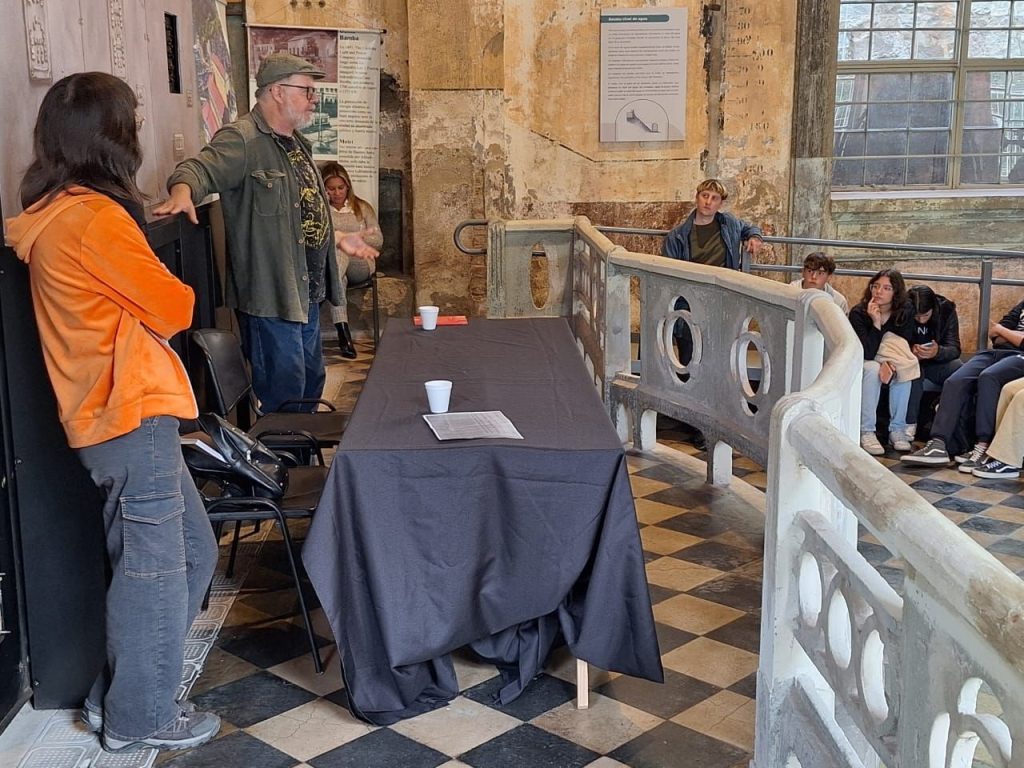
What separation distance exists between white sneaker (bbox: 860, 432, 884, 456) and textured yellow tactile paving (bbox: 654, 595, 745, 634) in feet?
8.38

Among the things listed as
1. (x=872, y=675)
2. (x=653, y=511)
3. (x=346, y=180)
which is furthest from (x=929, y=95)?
(x=872, y=675)

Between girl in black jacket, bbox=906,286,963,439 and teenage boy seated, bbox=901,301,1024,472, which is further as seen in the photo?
girl in black jacket, bbox=906,286,963,439

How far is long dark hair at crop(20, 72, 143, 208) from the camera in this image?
2.92 meters

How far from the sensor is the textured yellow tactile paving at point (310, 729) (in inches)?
130

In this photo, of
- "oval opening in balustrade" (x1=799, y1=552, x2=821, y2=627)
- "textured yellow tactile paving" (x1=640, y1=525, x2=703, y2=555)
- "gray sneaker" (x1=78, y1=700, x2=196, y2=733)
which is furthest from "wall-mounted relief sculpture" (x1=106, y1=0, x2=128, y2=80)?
"oval opening in balustrade" (x1=799, y1=552, x2=821, y2=627)

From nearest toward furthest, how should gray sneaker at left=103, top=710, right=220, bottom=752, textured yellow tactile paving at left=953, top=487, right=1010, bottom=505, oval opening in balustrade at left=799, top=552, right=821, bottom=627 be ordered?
oval opening in balustrade at left=799, top=552, right=821, bottom=627 → gray sneaker at left=103, top=710, right=220, bottom=752 → textured yellow tactile paving at left=953, top=487, right=1010, bottom=505

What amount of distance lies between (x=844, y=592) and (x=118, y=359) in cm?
176

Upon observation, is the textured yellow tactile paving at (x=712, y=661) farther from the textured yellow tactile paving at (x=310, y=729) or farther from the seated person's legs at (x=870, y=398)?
the seated person's legs at (x=870, y=398)

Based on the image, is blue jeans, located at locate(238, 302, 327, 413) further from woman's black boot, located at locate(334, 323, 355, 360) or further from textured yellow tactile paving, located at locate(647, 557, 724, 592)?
woman's black boot, located at locate(334, 323, 355, 360)

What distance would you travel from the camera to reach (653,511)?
5438 millimetres

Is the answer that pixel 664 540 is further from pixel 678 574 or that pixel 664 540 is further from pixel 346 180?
pixel 346 180

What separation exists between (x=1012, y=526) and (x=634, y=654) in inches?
107

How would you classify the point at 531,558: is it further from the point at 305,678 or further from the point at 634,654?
the point at 305,678

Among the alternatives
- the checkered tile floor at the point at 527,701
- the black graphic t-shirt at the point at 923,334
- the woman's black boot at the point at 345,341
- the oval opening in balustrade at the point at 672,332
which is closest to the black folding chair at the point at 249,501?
the checkered tile floor at the point at 527,701
